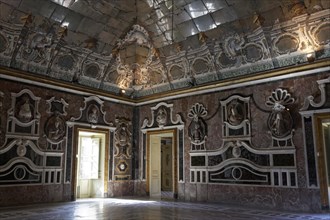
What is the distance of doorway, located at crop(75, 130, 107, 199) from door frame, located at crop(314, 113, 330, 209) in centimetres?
706

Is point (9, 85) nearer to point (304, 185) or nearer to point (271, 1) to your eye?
point (271, 1)

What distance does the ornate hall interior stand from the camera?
8438 mm

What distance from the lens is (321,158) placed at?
319 inches

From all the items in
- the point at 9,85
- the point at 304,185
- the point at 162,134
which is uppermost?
the point at 9,85

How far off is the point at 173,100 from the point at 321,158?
537 centimetres

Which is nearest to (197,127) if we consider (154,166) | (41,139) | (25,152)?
(154,166)

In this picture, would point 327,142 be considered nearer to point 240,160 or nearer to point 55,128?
point 240,160

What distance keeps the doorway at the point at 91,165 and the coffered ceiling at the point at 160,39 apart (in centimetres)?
183

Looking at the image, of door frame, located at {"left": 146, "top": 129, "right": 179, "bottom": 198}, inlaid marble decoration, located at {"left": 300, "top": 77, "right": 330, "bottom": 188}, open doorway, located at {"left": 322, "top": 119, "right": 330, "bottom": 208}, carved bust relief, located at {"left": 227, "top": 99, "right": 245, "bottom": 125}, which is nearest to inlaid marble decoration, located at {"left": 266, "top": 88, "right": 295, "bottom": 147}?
inlaid marble decoration, located at {"left": 300, "top": 77, "right": 330, "bottom": 188}

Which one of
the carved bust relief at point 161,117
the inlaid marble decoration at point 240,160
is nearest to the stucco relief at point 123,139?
the carved bust relief at point 161,117

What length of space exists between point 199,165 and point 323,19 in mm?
5622

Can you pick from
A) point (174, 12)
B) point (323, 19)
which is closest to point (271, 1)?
point (323, 19)

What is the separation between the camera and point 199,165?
1045 cm

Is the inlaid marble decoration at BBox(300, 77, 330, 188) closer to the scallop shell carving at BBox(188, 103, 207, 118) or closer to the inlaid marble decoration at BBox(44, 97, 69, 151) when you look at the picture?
the scallop shell carving at BBox(188, 103, 207, 118)
